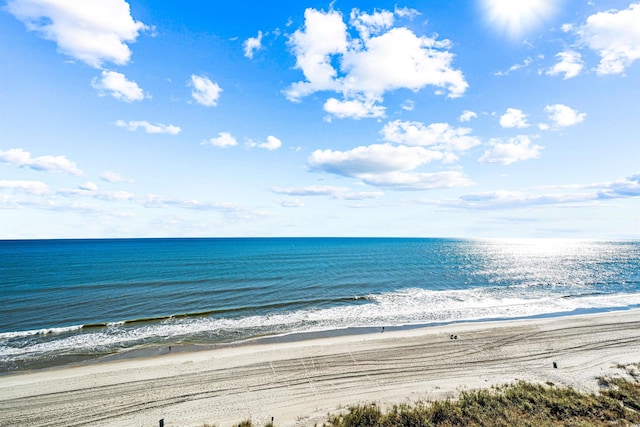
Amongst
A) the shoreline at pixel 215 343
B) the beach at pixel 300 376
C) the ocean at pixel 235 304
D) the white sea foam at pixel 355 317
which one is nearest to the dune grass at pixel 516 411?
the beach at pixel 300 376

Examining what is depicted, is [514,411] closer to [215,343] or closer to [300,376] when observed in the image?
[300,376]

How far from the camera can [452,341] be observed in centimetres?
2317

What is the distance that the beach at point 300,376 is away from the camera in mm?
14719

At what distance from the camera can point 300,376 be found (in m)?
17.9

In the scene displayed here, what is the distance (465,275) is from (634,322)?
1207 inches

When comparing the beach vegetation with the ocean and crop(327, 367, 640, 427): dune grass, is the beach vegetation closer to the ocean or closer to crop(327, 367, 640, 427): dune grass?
crop(327, 367, 640, 427): dune grass

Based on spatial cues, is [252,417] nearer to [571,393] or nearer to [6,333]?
[571,393]

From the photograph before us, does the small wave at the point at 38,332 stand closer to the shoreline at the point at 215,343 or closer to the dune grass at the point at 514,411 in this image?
the shoreline at the point at 215,343

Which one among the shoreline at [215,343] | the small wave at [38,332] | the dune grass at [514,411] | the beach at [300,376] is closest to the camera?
the dune grass at [514,411]

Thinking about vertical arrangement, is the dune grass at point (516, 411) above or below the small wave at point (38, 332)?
below

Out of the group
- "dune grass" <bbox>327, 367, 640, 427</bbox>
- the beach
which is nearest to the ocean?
the beach

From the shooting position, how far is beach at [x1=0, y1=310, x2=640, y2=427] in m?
14.7

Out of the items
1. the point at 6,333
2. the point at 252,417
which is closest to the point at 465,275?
the point at 252,417

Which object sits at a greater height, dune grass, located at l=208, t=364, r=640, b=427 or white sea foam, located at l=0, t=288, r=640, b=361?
dune grass, located at l=208, t=364, r=640, b=427
